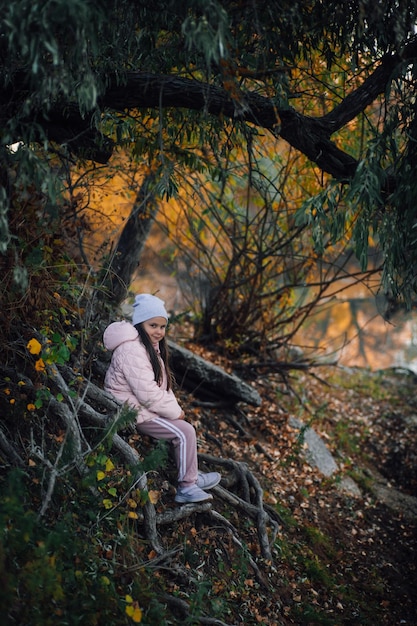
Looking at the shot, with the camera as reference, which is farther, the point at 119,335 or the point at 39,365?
the point at 119,335

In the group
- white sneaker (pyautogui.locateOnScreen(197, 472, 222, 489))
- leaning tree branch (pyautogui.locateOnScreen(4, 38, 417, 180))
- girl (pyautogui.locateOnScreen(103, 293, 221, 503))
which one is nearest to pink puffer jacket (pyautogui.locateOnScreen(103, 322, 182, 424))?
girl (pyautogui.locateOnScreen(103, 293, 221, 503))

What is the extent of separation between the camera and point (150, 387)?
4.14m

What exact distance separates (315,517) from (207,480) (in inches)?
71.9

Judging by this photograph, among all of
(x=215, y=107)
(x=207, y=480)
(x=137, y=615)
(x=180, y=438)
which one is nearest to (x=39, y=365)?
(x=180, y=438)

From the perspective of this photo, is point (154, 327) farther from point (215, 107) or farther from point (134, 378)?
point (215, 107)

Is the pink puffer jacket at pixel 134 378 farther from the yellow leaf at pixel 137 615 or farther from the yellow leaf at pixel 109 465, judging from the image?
the yellow leaf at pixel 137 615

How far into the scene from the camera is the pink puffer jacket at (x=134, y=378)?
4.15 metres

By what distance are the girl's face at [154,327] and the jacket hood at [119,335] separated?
9 cm

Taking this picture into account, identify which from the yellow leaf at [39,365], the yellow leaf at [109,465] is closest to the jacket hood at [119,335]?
the yellow leaf at [39,365]

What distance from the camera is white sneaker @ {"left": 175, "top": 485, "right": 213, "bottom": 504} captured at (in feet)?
13.8

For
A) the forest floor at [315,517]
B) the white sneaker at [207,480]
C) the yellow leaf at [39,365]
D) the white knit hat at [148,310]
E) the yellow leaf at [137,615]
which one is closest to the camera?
the yellow leaf at [137,615]

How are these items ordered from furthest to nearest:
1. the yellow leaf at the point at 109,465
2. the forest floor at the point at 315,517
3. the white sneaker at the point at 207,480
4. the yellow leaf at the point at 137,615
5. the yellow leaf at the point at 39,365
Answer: the white sneaker at the point at 207,480, the forest floor at the point at 315,517, the yellow leaf at the point at 39,365, the yellow leaf at the point at 109,465, the yellow leaf at the point at 137,615

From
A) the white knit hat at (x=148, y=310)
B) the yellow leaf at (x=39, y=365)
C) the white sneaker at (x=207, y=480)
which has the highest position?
the white knit hat at (x=148, y=310)

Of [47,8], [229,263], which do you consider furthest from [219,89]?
[229,263]
